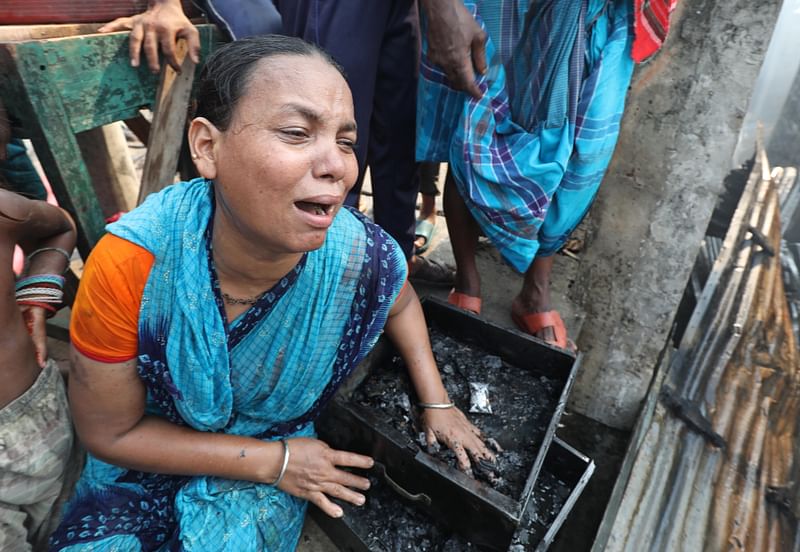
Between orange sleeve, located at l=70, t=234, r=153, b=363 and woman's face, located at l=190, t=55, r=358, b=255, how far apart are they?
11.9 inches

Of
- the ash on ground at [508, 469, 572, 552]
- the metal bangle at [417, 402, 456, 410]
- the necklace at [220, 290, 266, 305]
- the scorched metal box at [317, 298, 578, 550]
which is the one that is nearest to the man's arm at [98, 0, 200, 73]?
the necklace at [220, 290, 266, 305]

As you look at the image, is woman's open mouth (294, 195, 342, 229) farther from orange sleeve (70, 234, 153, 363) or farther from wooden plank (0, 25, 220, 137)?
wooden plank (0, 25, 220, 137)

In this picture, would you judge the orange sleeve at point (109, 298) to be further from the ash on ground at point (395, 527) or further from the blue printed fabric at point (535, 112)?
the blue printed fabric at point (535, 112)

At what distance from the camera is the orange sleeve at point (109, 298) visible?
1119mm

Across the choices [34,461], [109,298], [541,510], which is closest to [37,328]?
[34,461]

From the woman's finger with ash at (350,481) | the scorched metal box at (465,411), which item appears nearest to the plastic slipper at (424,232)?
the scorched metal box at (465,411)

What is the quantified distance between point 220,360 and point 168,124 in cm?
121

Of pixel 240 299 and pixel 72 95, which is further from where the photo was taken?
pixel 72 95

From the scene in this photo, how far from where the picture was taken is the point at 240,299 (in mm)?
1297

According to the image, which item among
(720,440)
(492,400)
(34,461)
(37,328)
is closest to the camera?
(34,461)

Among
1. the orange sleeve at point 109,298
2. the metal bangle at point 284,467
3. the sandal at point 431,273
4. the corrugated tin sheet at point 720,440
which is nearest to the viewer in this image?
the orange sleeve at point 109,298

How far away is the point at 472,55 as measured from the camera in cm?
173

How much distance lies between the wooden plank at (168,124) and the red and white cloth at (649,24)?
1717mm

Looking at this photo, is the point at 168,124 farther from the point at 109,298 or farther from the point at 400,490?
the point at 400,490
